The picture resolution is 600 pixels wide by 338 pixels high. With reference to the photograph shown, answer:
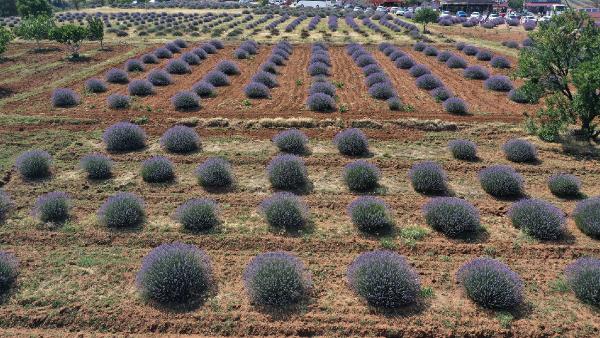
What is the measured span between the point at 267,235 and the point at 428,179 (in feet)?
14.9

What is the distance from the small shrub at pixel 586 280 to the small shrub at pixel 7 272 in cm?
980

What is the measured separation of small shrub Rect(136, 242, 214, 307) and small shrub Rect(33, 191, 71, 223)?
3.61m

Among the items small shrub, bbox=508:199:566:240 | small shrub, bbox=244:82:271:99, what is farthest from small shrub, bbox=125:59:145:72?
small shrub, bbox=508:199:566:240

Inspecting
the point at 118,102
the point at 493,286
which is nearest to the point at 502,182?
the point at 493,286

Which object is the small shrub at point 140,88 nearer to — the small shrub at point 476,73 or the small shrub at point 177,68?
the small shrub at point 177,68

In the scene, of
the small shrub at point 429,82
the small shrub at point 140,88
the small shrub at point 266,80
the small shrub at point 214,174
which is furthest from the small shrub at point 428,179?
the small shrub at point 140,88

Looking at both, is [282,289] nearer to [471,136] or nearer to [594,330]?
[594,330]

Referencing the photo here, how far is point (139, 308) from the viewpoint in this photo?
285 inches

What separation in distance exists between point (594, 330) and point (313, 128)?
10.9 m

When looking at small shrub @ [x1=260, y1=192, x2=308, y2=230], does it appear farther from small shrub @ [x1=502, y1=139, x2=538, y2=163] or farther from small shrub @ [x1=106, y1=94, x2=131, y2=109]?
small shrub @ [x1=106, y1=94, x2=131, y2=109]

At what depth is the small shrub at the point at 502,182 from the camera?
11.2 m

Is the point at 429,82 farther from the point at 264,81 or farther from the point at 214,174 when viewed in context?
the point at 214,174

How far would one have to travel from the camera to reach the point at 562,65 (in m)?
14.4

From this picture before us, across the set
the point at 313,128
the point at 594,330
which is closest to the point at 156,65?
the point at 313,128
